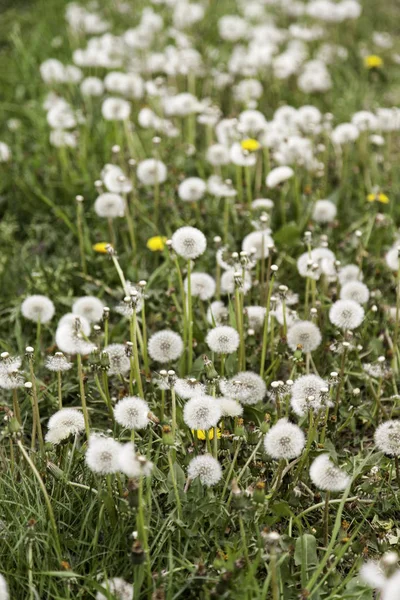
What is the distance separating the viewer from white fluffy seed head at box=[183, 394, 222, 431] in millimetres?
1928

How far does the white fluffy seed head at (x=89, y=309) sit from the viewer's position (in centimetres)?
266

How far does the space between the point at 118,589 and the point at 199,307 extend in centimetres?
128

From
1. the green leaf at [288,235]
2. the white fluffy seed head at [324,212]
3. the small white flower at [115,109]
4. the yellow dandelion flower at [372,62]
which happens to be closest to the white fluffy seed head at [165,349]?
the green leaf at [288,235]

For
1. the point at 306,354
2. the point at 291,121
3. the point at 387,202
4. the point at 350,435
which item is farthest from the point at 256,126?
the point at 350,435

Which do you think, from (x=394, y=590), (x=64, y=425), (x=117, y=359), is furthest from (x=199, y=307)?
(x=394, y=590)

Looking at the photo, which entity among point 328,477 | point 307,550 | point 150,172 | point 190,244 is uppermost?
point 190,244

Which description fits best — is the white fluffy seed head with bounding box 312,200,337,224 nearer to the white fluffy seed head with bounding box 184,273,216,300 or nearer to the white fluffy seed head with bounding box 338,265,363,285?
the white fluffy seed head with bounding box 338,265,363,285

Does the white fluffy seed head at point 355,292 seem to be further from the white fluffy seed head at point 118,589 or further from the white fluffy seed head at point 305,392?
the white fluffy seed head at point 118,589

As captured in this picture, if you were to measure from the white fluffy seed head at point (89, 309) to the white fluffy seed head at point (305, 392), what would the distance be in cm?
82

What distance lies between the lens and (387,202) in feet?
11.5

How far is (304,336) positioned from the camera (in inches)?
95.1

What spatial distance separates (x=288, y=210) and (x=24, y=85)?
1.94 m

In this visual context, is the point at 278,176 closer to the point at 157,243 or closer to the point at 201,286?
the point at 157,243

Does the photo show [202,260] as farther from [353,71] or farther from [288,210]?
[353,71]
